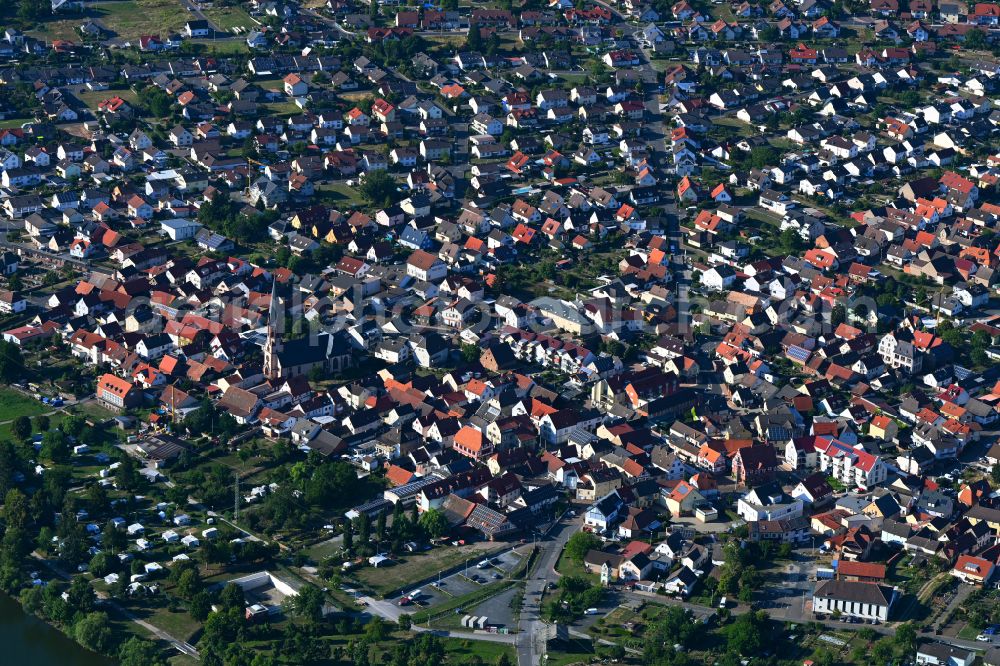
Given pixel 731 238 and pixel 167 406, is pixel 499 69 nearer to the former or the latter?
pixel 731 238

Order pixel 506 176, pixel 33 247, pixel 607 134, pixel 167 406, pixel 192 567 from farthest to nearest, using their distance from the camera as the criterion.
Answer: pixel 607 134 < pixel 506 176 < pixel 33 247 < pixel 167 406 < pixel 192 567

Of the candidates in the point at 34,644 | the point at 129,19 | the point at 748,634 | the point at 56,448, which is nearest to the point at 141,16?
the point at 129,19

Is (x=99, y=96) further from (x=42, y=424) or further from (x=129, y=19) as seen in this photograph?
(x=42, y=424)

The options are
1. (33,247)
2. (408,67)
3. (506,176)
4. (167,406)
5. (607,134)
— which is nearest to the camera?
(167,406)

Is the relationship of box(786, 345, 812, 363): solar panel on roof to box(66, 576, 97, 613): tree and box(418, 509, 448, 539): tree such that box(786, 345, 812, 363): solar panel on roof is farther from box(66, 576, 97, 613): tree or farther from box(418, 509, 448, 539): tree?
box(66, 576, 97, 613): tree

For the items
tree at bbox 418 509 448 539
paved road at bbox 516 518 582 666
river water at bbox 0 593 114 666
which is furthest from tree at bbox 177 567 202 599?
paved road at bbox 516 518 582 666

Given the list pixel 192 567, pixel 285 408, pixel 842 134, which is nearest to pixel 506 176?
pixel 842 134

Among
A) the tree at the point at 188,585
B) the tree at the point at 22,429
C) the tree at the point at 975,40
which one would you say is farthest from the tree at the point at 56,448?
the tree at the point at 975,40

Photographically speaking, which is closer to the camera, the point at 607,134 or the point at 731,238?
the point at 731,238
